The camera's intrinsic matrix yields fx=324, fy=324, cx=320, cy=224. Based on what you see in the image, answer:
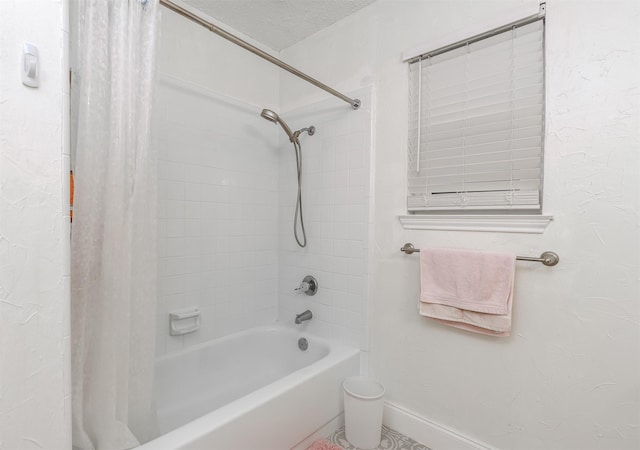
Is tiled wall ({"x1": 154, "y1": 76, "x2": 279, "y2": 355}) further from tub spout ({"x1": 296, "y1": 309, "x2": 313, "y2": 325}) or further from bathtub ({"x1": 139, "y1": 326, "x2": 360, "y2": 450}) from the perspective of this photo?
tub spout ({"x1": 296, "y1": 309, "x2": 313, "y2": 325})

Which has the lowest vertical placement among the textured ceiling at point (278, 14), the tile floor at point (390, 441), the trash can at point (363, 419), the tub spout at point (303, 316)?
the tile floor at point (390, 441)

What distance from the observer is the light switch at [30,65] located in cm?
78

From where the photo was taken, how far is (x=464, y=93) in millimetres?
1507

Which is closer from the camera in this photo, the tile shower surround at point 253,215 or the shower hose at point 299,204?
the tile shower surround at point 253,215

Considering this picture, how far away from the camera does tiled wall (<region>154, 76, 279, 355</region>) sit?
178 centimetres

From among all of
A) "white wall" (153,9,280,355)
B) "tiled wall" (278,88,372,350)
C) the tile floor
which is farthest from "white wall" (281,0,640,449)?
"white wall" (153,9,280,355)

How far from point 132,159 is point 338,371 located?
137 cm

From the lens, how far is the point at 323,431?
1625 millimetres

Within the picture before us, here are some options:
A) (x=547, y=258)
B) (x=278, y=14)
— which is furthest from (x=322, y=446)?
(x=278, y=14)

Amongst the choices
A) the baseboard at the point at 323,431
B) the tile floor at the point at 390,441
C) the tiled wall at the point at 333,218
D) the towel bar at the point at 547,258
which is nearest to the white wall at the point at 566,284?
the towel bar at the point at 547,258

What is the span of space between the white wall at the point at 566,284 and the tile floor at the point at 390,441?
0.47 ft

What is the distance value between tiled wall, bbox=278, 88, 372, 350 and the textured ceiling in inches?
19.1

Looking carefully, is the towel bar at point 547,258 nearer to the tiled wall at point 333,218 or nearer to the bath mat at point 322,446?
the tiled wall at point 333,218

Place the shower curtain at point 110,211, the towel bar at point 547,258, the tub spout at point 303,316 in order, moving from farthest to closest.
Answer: the tub spout at point 303,316, the towel bar at point 547,258, the shower curtain at point 110,211
